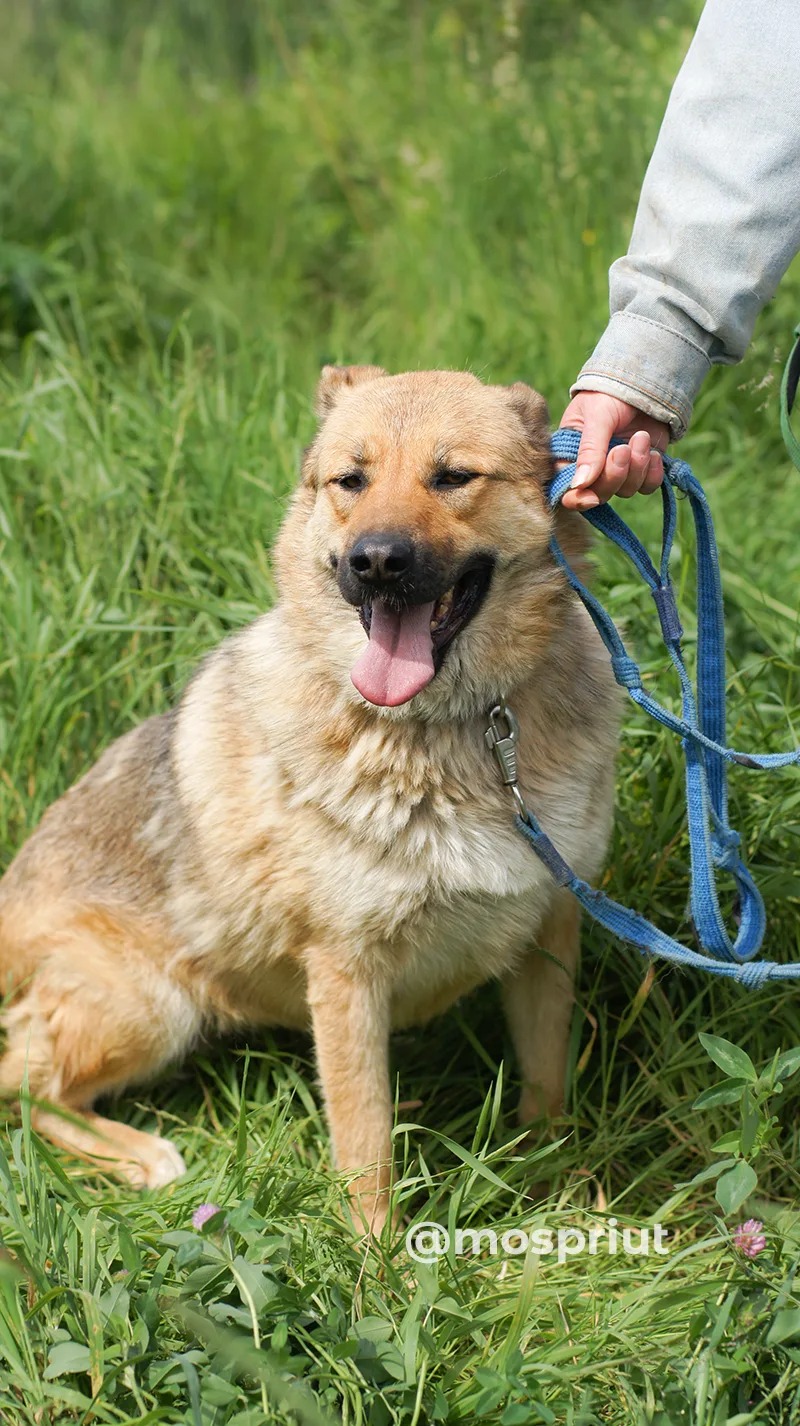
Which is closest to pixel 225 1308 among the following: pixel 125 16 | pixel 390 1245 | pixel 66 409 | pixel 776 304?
pixel 390 1245

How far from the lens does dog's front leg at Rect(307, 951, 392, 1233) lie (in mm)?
2480

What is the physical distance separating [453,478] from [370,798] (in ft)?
2.13

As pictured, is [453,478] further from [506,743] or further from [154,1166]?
[154,1166]

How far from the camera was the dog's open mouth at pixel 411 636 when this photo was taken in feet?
7.45

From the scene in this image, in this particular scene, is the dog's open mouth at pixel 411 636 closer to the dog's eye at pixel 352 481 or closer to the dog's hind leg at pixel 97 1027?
the dog's eye at pixel 352 481

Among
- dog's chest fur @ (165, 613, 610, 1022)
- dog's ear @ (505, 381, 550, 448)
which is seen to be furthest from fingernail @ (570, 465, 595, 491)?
dog's chest fur @ (165, 613, 610, 1022)

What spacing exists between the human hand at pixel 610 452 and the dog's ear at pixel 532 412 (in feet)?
0.75

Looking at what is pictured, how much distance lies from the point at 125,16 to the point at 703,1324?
8577mm

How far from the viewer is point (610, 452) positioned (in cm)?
212

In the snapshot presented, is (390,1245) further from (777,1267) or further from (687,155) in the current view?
(687,155)

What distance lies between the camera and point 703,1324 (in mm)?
1814

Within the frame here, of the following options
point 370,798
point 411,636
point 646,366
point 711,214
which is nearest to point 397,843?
point 370,798

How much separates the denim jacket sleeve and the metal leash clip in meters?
0.64

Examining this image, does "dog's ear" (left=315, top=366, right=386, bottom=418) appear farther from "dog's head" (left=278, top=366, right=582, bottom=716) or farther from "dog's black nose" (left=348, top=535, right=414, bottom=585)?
"dog's black nose" (left=348, top=535, right=414, bottom=585)
